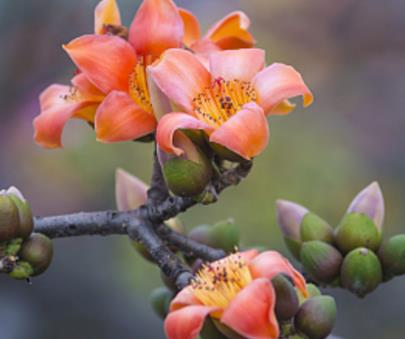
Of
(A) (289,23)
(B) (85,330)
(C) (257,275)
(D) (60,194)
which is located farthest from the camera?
(A) (289,23)

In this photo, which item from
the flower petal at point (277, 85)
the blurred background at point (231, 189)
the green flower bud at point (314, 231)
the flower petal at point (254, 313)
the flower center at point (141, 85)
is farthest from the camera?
the blurred background at point (231, 189)

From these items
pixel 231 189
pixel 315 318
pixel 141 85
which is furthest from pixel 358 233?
pixel 231 189

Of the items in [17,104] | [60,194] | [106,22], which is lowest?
[106,22]

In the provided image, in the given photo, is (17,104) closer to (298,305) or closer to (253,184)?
(253,184)

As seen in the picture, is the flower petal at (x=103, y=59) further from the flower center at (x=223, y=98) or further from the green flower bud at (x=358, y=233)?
the green flower bud at (x=358, y=233)

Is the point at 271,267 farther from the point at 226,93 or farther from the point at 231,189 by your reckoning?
the point at 231,189

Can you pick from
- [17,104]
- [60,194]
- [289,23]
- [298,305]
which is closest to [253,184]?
[60,194]

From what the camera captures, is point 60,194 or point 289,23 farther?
point 289,23

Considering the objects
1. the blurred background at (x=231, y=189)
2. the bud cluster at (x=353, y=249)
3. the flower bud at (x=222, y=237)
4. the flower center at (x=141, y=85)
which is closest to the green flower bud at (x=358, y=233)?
the bud cluster at (x=353, y=249)
